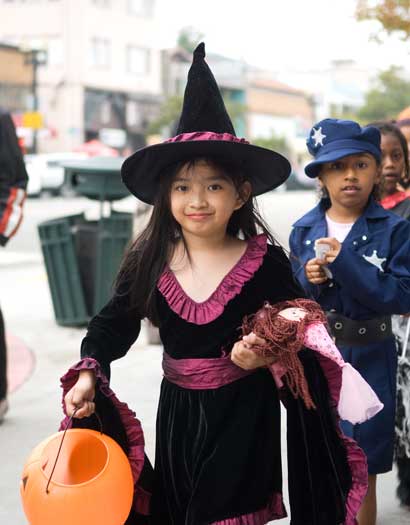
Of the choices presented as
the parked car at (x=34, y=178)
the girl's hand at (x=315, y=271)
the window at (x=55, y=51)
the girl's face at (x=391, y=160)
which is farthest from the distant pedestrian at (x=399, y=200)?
the window at (x=55, y=51)

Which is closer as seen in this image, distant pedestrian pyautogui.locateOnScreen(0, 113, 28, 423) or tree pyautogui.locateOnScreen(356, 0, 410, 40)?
distant pedestrian pyautogui.locateOnScreen(0, 113, 28, 423)

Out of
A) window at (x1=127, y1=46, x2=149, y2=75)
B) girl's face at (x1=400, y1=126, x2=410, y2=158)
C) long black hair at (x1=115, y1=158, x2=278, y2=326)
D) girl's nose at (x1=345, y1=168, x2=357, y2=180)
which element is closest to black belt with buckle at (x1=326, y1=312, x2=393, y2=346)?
girl's nose at (x1=345, y1=168, x2=357, y2=180)

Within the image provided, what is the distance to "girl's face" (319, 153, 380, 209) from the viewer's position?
11.3 ft

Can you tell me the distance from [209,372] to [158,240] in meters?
0.47

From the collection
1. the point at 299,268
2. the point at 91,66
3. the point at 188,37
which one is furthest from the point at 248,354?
the point at 188,37

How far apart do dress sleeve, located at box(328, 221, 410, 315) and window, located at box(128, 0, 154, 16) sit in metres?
52.5

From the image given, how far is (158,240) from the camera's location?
2914 millimetres

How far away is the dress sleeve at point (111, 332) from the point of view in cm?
276

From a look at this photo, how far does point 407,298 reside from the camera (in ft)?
Result: 10.7

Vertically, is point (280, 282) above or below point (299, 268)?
above

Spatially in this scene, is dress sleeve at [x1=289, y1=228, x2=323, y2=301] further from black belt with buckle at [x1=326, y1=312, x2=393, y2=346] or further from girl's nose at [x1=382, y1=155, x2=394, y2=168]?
girl's nose at [x1=382, y1=155, x2=394, y2=168]

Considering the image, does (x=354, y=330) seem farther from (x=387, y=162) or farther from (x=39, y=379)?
(x=39, y=379)

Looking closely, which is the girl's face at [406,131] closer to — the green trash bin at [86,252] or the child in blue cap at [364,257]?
the child in blue cap at [364,257]

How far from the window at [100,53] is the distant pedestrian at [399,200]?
156ft
